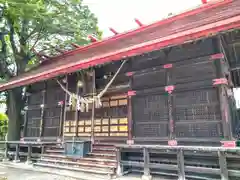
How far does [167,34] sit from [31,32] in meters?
8.53

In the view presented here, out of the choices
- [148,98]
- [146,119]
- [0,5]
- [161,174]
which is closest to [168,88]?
[148,98]

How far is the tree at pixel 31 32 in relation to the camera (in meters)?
9.15

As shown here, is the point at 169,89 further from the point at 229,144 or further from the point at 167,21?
the point at 167,21

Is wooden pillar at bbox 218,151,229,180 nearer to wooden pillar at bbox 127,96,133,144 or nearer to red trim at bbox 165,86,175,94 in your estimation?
red trim at bbox 165,86,175,94

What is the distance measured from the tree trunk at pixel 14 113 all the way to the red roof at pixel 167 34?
5.84ft

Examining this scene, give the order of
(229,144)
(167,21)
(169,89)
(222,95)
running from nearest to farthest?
1. (229,144)
2. (222,95)
3. (169,89)
4. (167,21)

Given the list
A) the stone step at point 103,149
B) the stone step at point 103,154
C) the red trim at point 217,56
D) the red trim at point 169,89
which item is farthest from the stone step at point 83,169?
the red trim at point 217,56

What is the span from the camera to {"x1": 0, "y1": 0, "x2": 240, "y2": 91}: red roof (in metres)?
3.81

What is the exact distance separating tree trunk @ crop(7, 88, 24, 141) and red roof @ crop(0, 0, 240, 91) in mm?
1781

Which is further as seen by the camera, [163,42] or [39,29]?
[39,29]

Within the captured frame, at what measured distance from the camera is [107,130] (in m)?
6.58

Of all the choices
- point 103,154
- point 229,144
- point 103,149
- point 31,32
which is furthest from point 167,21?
point 31,32

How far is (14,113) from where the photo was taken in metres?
9.66

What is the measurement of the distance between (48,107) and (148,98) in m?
5.04
